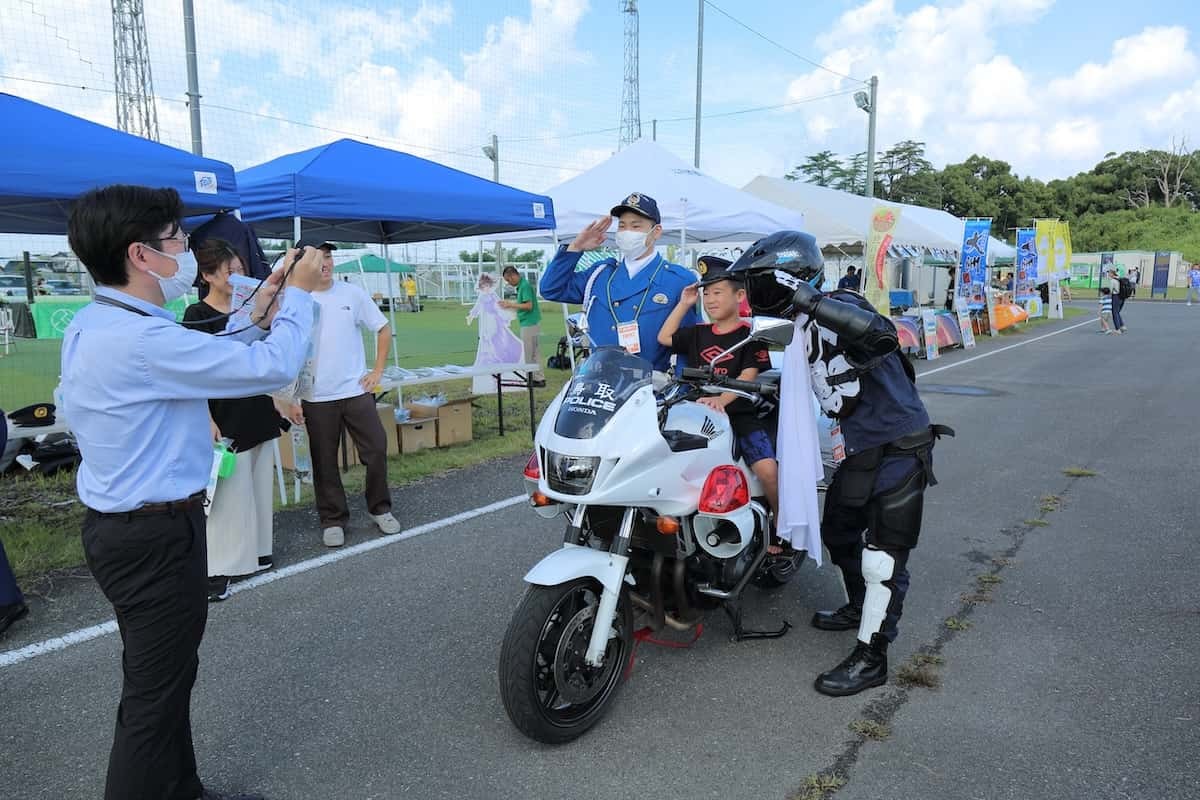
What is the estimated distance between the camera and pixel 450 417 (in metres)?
7.95

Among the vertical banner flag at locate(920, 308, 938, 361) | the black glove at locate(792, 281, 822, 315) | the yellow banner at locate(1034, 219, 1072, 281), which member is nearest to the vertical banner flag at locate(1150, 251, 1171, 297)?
the yellow banner at locate(1034, 219, 1072, 281)

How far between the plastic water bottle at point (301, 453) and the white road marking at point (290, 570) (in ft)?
3.69

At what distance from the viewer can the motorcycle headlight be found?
8.64 feet

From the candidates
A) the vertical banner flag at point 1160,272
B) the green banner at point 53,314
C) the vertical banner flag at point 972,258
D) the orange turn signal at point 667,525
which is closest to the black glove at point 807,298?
the orange turn signal at point 667,525

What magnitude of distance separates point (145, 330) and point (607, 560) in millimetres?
1666

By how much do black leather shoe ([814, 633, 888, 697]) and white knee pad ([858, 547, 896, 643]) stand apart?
0.05 metres

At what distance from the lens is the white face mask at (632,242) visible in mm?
4395

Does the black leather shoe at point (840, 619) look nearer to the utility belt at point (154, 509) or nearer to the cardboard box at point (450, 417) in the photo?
the utility belt at point (154, 509)

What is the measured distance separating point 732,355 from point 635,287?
3.32ft

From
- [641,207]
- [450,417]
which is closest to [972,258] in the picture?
[450,417]

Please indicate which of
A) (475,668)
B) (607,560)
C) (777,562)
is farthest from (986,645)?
(475,668)

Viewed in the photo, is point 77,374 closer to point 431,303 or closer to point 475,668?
point 475,668

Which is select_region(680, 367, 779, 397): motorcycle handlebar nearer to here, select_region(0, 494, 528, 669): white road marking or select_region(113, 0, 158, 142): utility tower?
select_region(0, 494, 528, 669): white road marking

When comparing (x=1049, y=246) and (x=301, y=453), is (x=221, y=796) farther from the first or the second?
(x=1049, y=246)
